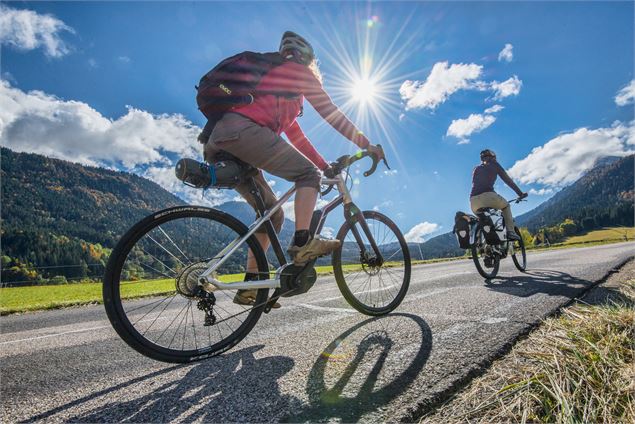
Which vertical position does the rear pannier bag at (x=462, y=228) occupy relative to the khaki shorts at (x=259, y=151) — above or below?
below

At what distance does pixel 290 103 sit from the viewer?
318 cm

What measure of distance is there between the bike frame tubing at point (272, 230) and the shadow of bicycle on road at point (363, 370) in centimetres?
84

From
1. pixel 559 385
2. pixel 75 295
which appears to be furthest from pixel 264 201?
pixel 75 295

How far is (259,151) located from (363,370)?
1.83 metres

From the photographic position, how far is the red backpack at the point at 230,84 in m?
2.72

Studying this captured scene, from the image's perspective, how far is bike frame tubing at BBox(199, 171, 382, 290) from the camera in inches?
102

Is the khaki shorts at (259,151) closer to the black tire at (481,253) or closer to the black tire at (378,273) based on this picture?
the black tire at (378,273)

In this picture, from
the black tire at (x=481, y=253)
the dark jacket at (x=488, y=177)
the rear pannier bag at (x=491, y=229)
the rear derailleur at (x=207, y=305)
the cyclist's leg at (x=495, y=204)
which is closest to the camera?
the rear derailleur at (x=207, y=305)

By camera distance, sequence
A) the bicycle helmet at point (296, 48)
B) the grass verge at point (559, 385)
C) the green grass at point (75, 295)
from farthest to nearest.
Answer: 1. the green grass at point (75, 295)
2. the bicycle helmet at point (296, 48)
3. the grass verge at point (559, 385)

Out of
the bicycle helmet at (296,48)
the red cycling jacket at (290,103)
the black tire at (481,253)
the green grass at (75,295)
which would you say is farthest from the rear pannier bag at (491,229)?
the bicycle helmet at (296,48)

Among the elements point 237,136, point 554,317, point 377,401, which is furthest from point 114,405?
point 554,317

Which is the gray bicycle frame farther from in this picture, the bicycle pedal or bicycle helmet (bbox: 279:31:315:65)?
bicycle helmet (bbox: 279:31:315:65)

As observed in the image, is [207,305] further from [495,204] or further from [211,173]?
[495,204]

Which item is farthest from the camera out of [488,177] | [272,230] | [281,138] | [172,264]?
[488,177]
